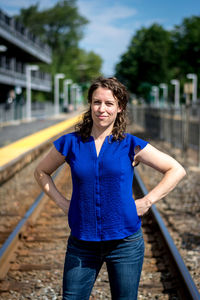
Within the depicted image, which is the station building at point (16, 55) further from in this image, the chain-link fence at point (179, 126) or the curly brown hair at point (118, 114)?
the curly brown hair at point (118, 114)

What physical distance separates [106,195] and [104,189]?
1.4 inches

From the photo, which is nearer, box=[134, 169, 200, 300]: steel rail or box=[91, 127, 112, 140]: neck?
box=[91, 127, 112, 140]: neck

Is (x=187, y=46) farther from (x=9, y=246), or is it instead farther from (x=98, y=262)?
(x=98, y=262)

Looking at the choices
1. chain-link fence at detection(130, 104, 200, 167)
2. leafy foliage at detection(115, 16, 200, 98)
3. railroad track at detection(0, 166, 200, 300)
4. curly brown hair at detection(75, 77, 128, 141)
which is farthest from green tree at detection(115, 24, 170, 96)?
curly brown hair at detection(75, 77, 128, 141)

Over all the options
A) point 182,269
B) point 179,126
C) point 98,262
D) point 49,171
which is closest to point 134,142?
point 49,171

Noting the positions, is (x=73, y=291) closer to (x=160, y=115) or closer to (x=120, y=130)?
(x=120, y=130)

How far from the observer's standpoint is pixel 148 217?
6.73 m

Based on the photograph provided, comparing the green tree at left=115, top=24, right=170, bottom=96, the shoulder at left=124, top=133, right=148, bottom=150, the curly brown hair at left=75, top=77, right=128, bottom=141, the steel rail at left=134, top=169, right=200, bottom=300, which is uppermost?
the green tree at left=115, top=24, right=170, bottom=96

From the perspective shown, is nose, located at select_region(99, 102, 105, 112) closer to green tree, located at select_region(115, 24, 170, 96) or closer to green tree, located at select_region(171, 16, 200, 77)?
green tree, located at select_region(171, 16, 200, 77)

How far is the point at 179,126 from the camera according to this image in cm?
1591

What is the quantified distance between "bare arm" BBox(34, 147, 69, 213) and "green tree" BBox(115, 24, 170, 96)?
92.4m

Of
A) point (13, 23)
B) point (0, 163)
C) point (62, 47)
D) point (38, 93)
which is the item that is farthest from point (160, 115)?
point (62, 47)

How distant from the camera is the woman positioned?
7.50 feet

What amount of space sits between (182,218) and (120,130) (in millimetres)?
5014
